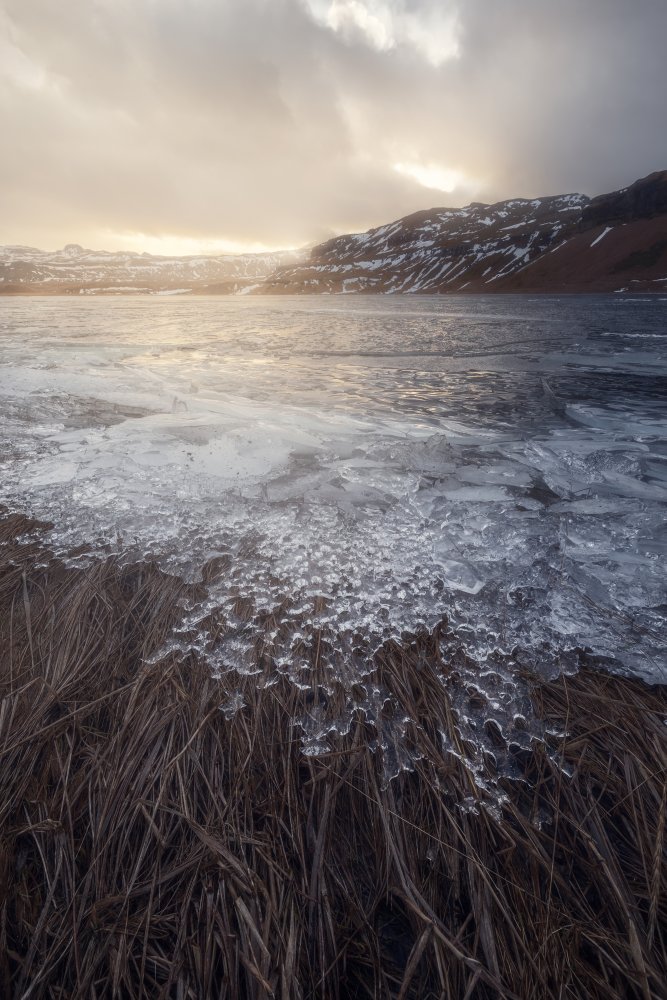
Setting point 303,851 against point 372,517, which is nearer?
point 303,851

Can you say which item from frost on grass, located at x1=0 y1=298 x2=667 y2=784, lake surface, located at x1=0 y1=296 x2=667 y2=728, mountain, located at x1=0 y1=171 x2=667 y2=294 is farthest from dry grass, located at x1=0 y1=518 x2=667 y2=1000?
mountain, located at x1=0 y1=171 x2=667 y2=294

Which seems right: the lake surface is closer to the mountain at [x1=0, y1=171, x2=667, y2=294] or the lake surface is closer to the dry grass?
the dry grass

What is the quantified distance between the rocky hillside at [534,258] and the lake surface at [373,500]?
2184 inches

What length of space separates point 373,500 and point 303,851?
6.29ft

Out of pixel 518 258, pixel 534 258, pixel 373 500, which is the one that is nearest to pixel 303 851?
pixel 373 500

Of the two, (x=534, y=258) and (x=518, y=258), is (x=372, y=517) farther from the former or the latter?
(x=518, y=258)

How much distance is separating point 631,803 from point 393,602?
3.13 ft

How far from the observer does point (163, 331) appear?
1388 centimetres

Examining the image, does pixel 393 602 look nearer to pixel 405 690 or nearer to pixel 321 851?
pixel 405 690

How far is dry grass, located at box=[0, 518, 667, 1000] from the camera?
860 mm

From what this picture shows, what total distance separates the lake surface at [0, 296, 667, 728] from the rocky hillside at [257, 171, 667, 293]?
182 ft

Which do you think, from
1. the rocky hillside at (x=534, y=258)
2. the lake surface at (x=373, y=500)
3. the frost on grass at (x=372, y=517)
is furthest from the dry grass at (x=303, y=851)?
the rocky hillside at (x=534, y=258)

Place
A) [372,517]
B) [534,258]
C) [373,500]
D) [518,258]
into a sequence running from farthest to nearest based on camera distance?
[518,258] → [534,258] → [373,500] → [372,517]

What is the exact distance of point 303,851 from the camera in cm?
103
